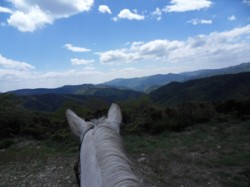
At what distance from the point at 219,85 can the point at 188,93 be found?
728cm

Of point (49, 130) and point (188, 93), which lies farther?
point (188, 93)

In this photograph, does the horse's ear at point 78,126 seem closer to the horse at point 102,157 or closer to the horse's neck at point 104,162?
the horse at point 102,157

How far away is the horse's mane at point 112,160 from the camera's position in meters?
0.83

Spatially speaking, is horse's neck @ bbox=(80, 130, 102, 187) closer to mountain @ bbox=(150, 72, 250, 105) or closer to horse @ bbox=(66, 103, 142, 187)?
horse @ bbox=(66, 103, 142, 187)

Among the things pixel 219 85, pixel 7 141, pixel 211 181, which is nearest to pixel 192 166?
pixel 211 181

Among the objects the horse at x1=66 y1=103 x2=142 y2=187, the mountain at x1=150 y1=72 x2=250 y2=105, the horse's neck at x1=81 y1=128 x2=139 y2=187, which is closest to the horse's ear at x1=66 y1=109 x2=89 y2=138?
the horse at x1=66 y1=103 x2=142 y2=187

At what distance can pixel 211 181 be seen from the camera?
4457mm

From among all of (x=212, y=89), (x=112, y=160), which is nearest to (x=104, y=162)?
(x=112, y=160)

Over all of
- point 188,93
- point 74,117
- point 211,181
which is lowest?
point 188,93

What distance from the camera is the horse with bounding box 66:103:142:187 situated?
85cm

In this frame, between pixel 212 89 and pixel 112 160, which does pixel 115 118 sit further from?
pixel 212 89

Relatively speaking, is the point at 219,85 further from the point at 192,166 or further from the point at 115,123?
the point at 115,123

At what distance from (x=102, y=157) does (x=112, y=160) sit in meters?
0.06

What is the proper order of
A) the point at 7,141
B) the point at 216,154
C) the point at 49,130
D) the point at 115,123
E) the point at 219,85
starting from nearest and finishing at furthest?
the point at 115,123, the point at 216,154, the point at 7,141, the point at 49,130, the point at 219,85
